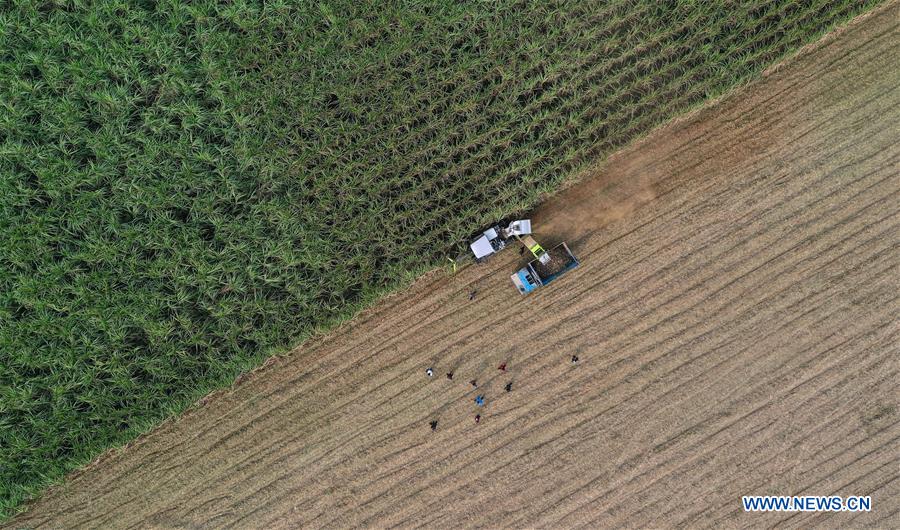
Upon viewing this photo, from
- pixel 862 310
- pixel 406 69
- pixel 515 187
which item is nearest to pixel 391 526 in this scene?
pixel 515 187

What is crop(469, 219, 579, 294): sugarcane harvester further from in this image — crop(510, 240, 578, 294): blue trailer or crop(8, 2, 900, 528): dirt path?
crop(8, 2, 900, 528): dirt path

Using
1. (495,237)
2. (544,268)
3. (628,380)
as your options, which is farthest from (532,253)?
(628,380)

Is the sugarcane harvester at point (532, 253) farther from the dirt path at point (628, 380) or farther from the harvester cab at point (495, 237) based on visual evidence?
the dirt path at point (628, 380)

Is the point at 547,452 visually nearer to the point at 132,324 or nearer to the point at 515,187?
the point at 515,187

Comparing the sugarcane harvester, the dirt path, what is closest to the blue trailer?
the sugarcane harvester

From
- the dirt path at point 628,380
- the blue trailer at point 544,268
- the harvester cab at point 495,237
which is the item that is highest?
the harvester cab at point 495,237

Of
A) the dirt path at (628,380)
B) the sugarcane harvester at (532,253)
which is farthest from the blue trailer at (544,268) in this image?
the dirt path at (628,380)
